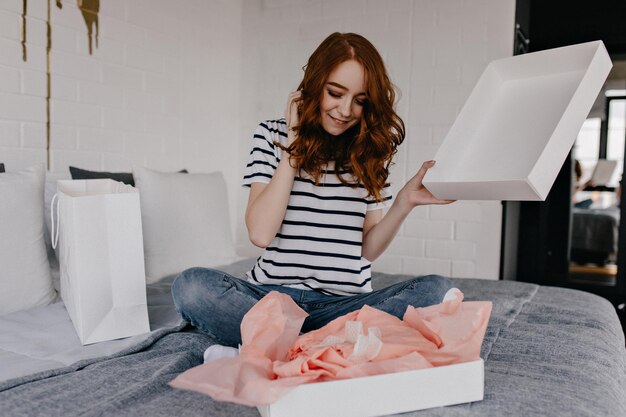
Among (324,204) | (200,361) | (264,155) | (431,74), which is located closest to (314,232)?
(324,204)

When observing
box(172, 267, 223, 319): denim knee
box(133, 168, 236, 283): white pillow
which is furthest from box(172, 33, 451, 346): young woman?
box(133, 168, 236, 283): white pillow

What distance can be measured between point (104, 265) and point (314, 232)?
0.55 m

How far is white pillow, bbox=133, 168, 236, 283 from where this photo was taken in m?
2.20

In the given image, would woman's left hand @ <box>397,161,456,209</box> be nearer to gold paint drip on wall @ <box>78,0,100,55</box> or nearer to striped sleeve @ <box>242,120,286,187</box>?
striped sleeve @ <box>242,120,286,187</box>

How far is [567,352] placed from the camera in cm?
136

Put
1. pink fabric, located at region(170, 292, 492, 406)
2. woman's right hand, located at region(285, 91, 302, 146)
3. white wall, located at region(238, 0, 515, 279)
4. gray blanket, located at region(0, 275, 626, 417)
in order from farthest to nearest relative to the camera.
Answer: white wall, located at region(238, 0, 515, 279), woman's right hand, located at region(285, 91, 302, 146), gray blanket, located at region(0, 275, 626, 417), pink fabric, located at region(170, 292, 492, 406)

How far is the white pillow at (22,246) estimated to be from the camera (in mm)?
1628

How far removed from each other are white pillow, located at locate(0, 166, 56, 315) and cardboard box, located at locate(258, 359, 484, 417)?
41.3 inches

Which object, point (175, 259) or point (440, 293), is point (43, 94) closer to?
point (175, 259)

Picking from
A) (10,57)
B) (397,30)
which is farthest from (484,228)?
(10,57)

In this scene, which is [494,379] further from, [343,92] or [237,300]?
[343,92]

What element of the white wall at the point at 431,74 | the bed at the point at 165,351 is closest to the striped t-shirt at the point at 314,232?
the bed at the point at 165,351

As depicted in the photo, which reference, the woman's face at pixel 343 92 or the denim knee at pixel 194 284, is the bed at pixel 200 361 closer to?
the denim knee at pixel 194 284

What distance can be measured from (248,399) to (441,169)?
812mm
